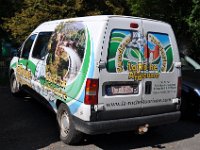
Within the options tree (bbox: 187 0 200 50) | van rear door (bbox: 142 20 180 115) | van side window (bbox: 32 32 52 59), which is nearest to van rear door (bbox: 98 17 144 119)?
van rear door (bbox: 142 20 180 115)

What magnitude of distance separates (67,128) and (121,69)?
1358 millimetres

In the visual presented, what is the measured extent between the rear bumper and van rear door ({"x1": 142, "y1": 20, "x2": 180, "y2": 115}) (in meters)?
0.11

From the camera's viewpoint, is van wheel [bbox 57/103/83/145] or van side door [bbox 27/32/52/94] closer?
van wheel [bbox 57/103/83/145]

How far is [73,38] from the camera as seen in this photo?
5.62 m

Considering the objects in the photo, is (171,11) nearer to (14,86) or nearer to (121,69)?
(14,86)

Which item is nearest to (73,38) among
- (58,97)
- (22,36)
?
(58,97)

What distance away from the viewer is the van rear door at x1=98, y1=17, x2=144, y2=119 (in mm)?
5211

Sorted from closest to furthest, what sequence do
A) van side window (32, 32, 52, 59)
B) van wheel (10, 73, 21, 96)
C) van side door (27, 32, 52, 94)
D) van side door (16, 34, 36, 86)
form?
van side door (27, 32, 52, 94) < van side window (32, 32, 52, 59) < van side door (16, 34, 36, 86) < van wheel (10, 73, 21, 96)

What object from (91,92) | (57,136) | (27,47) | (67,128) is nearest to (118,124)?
(91,92)

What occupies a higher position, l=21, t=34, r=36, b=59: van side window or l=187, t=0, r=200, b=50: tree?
l=187, t=0, r=200, b=50: tree

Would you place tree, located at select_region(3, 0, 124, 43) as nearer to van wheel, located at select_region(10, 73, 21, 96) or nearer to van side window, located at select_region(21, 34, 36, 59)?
van wheel, located at select_region(10, 73, 21, 96)

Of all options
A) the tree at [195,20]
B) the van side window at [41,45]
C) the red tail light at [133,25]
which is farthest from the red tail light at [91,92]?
the tree at [195,20]

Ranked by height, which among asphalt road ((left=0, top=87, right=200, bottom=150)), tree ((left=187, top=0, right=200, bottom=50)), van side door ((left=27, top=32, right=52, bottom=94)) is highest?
tree ((left=187, top=0, right=200, bottom=50))

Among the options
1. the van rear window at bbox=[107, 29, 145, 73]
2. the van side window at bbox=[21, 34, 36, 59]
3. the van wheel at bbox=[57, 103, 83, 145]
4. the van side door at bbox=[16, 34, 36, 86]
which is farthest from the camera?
the van side window at bbox=[21, 34, 36, 59]
